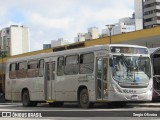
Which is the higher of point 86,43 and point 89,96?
point 86,43

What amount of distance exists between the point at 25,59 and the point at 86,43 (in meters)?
18.9

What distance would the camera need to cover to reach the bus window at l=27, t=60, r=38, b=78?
25.7m

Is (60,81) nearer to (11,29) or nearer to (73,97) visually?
(73,97)

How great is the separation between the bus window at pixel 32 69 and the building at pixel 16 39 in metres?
88.8

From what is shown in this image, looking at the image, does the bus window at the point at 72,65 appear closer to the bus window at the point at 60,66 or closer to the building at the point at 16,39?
the bus window at the point at 60,66

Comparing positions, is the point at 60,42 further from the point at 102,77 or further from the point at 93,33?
Answer: the point at 102,77

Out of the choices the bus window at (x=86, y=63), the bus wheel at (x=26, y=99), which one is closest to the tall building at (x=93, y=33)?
the bus wheel at (x=26, y=99)

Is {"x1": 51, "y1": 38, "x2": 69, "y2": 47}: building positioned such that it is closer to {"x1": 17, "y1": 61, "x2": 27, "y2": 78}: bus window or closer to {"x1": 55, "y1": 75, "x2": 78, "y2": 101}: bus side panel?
{"x1": 17, "y1": 61, "x2": 27, "y2": 78}: bus window

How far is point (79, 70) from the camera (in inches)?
854

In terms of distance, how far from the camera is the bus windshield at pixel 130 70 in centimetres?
1980

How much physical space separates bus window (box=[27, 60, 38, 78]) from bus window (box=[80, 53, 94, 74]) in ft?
A: 15.9

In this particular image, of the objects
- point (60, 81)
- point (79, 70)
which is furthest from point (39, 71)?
point (79, 70)

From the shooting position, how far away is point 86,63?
21234 mm

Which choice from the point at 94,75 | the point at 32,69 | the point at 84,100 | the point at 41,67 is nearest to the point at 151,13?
the point at 32,69
